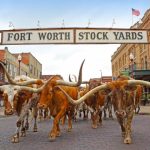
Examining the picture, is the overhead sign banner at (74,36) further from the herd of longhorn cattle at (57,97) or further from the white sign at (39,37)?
the herd of longhorn cattle at (57,97)

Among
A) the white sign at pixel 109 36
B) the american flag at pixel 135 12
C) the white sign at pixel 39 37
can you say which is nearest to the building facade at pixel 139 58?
the american flag at pixel 135 12

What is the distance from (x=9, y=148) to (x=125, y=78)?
3527 mm

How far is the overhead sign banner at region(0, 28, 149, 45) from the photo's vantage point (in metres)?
11.3

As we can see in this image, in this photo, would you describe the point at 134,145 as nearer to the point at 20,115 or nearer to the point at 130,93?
the point at 130,93

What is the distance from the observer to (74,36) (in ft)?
37.2

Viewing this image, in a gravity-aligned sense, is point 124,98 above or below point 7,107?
above

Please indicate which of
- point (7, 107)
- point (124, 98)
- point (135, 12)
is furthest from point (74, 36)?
point (135, 12)

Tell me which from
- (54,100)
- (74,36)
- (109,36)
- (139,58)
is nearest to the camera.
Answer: (74,36)

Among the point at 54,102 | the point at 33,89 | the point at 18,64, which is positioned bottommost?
the point at 54,102

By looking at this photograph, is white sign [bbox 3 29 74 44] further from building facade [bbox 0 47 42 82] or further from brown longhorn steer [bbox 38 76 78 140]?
building facade [bbox 0 47 42 82]

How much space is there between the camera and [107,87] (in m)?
10.6

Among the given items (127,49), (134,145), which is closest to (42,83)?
(134,145)

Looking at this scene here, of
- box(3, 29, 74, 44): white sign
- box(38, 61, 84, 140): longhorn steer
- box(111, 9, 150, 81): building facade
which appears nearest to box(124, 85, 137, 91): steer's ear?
box(38, 61, 84, 140): longhorn steer

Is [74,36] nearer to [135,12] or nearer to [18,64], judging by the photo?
[135,12]
